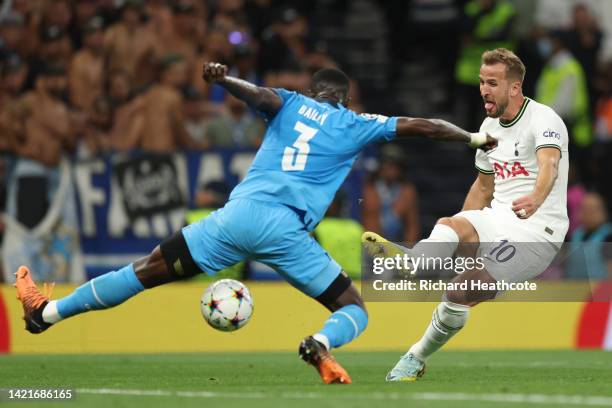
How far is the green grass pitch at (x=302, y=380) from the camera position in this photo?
824cm

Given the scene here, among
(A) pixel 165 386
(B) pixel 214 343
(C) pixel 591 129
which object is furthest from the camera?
(C) pixel 591 129

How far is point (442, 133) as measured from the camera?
31.8ft

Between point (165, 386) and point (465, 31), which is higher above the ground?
point (465, 31)

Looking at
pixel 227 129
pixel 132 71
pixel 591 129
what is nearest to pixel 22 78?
pixel 132 71

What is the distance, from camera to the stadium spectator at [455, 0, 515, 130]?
1912 cm

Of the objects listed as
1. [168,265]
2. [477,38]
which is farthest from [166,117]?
[168,265]

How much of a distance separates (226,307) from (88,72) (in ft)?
26.7

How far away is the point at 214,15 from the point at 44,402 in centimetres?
1127

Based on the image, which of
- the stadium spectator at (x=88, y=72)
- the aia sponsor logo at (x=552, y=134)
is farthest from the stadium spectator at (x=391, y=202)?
the aia sponsor logo at (x=552, y=134)

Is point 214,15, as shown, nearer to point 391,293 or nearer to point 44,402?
point 391,293

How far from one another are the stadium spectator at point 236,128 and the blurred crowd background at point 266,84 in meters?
0.02

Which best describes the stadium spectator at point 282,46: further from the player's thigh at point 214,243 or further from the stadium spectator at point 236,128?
the player's thigh at point 214,243

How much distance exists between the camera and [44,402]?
8.34m

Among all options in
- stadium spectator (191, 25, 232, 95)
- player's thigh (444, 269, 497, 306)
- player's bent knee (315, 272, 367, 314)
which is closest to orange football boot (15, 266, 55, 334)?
player's bent knee (315, 272, 367, 314)
